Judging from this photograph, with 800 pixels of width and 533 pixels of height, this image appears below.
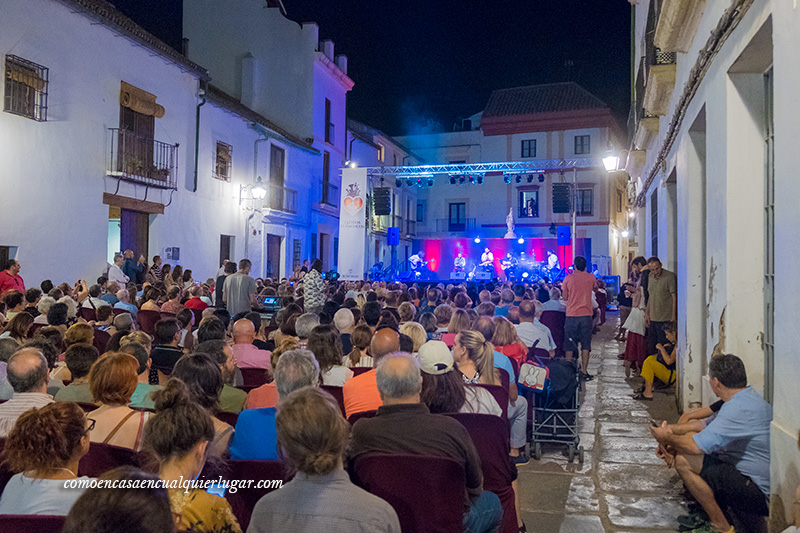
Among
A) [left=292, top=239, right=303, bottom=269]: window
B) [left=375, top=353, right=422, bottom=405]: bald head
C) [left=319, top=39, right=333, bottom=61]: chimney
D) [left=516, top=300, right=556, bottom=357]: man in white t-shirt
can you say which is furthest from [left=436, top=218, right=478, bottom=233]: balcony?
[left=375, top=353, right=422, bottom=405]: bald head

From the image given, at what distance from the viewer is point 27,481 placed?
234cm

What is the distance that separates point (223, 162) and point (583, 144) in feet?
73.7

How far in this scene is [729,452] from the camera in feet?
12.6

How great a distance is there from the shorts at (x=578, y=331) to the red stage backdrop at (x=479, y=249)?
22.0 m

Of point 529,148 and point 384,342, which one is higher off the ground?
point 529,148

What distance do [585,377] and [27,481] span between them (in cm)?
750

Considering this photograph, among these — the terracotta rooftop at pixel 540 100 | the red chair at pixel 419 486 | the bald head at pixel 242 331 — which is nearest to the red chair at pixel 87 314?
the bald head at pixel 242 331

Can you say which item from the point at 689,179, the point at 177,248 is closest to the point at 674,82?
the point at 689,179

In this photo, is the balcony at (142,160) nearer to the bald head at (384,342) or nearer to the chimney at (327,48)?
the bald head at (384,342)

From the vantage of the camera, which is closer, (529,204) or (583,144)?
(583,144)

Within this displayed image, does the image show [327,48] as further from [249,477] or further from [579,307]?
[249,477]

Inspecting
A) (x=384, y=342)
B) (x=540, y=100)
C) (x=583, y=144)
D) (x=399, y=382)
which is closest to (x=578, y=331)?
(x=384, y=342)

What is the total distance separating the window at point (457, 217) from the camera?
36156 millimetres

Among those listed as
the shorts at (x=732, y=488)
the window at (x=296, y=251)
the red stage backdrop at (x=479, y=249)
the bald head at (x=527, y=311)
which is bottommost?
the shorts at (x=732, y=488)
